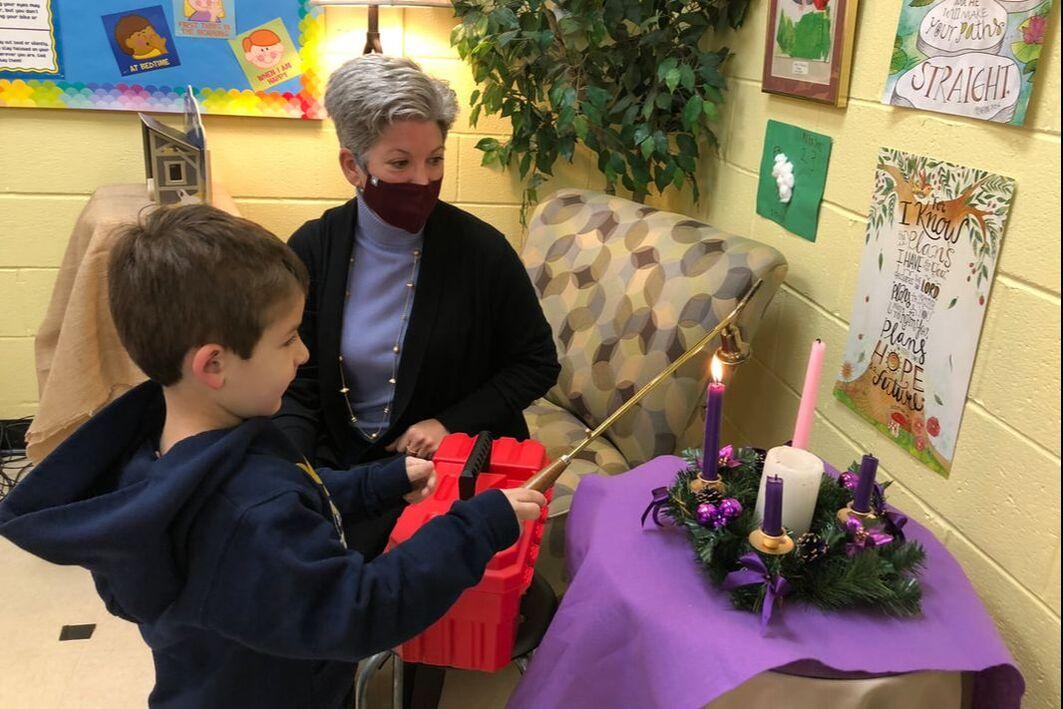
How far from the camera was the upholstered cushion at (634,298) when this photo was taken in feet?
5.49

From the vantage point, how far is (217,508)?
848 mm

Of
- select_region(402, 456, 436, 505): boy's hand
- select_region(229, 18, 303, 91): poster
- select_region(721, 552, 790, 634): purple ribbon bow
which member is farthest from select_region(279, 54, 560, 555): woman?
select_region(229, 18, 303, 91): poster

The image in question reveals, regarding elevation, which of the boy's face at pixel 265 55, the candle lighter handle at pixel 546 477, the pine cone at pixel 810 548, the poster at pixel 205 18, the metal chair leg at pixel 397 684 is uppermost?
the poster at pixel 205 18

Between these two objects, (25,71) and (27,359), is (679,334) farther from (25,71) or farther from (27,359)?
(27,359)

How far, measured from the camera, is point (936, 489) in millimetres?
1315

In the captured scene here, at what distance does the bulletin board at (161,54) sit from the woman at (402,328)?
0.92 meters

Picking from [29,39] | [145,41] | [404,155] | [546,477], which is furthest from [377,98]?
[29,39]

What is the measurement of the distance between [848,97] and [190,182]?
58.4 inches

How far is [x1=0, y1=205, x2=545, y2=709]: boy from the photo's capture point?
835 mm

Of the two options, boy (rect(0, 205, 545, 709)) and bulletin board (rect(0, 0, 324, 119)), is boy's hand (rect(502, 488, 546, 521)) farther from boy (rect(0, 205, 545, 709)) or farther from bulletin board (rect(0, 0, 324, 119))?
bulletin board (rect(0, 0, 324, 119))

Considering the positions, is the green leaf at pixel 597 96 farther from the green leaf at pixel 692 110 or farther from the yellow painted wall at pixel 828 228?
the yellow painted wall at pixel 828 228

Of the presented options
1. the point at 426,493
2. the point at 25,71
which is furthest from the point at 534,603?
the point at 25,71

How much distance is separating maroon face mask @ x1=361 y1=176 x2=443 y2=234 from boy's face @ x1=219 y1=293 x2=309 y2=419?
1.73ft

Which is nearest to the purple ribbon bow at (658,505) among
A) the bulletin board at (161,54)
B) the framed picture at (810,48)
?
the framed picture at (810,48)
